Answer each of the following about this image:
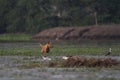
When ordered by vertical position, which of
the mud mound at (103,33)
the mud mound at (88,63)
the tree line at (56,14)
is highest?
the mud mound at (88,63)

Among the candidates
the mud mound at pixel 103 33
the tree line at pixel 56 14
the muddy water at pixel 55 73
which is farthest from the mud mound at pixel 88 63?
the tree line at pixel 56 14

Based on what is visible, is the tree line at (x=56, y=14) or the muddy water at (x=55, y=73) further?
the tree line at (x=56, y=14)

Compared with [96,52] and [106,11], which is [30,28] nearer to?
[106,11]

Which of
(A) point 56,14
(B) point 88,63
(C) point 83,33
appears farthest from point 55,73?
(A) point 56,14

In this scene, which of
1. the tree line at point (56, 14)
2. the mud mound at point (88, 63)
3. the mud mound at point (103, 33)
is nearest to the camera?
the mud mound at point (88, 63)

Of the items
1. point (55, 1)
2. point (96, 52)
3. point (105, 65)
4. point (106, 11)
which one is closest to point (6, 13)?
point (55, 1)

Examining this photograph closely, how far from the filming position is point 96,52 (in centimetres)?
4272

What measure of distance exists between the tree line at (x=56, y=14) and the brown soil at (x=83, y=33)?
19.5 feet

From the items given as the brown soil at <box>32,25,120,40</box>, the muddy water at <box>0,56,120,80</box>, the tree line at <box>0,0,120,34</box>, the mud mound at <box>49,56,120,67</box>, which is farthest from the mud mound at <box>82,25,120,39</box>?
the mud mound at <box>49,56,120,67</box>

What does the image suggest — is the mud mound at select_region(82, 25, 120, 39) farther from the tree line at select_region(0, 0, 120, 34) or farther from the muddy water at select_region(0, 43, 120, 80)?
the muddy water at select_region(0, 43, 120, 80)

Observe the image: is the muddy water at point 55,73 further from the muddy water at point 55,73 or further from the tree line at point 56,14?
the tree line at point 56,14

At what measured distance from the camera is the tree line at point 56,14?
87.3 meters

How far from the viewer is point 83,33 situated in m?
79.1

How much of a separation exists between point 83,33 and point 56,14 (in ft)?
37.6
